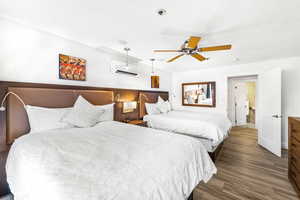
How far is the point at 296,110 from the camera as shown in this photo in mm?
3463

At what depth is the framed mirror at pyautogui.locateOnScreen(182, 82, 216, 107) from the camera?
491 centimetres

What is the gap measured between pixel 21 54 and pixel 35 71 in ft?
0.98

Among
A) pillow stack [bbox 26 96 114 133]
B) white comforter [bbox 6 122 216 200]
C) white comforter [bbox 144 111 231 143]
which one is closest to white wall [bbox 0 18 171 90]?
pillow stack [bbox 26 96 114 133]

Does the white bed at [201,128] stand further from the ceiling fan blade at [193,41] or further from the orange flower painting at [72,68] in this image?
the orange flower painting at [72,68]

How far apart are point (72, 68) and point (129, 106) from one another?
1631 millimetres

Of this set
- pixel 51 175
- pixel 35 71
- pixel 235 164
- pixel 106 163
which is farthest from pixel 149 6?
pixel 235 164

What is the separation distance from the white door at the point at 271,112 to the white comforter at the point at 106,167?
2795 millimetres

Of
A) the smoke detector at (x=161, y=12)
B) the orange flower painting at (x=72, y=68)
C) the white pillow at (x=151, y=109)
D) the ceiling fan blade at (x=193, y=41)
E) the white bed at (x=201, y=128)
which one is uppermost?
the smoke detector at (x=161, y=12)

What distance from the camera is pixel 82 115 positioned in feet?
7.47

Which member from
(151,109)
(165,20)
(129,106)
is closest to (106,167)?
(165,20)

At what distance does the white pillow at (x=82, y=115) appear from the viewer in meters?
2.17

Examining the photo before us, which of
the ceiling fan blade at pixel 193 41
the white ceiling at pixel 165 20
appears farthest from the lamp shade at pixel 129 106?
the ceiling fan blade at pixel 193 41

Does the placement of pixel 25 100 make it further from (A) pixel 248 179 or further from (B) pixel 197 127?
(A) pixel 248 179

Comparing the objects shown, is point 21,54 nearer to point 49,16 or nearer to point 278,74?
point 49,16
